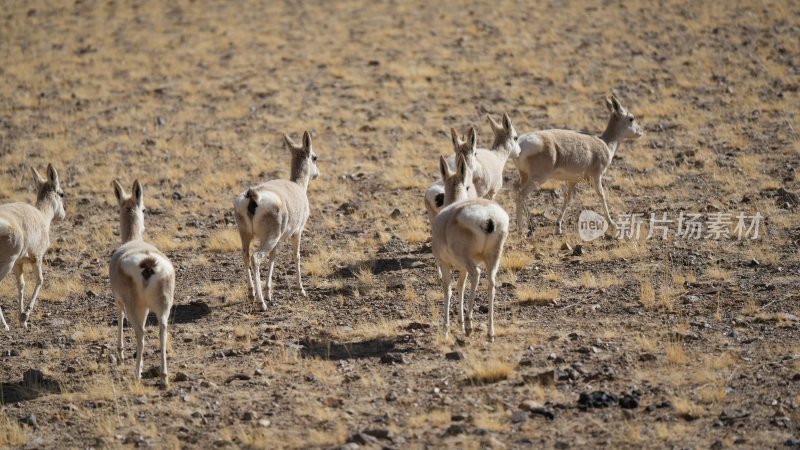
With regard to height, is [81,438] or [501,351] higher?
[501,351]

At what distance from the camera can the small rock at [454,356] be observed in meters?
10.4

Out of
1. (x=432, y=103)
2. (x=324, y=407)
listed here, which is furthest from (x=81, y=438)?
(x=432, y=103)

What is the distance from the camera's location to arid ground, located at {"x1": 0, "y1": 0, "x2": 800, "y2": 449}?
9.28 metres

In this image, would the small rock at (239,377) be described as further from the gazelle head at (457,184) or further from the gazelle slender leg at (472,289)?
the gazelle head at (457,184)

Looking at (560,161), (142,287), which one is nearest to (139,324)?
(142,287)

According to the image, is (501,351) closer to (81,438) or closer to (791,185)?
(81,438)

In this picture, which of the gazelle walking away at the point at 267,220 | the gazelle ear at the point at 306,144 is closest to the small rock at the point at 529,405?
the gazelle walking away at the point at 267,220

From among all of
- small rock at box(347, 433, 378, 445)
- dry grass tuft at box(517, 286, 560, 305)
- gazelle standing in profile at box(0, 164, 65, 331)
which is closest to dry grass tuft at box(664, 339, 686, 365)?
dry grass tuft at box(517, 286, 560, 305)

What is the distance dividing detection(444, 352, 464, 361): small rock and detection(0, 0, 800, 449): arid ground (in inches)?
2.6

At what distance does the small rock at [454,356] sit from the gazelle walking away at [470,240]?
592mm

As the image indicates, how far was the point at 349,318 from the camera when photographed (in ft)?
40.7

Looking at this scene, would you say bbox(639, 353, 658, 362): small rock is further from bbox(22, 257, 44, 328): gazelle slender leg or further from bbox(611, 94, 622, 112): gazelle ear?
bbox(611, 94, 622, 112): gazelle ear

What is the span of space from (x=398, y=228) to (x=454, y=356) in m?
6.44

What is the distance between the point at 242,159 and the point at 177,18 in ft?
52.4
